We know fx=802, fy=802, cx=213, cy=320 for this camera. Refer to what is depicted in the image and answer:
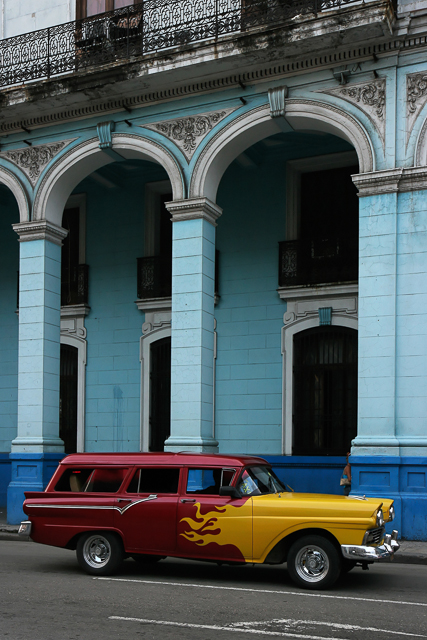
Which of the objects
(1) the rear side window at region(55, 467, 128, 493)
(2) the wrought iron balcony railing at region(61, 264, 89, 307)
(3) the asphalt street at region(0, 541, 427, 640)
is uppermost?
(2) the wrought iron balcony railing at region(61, 264, 89, 307)

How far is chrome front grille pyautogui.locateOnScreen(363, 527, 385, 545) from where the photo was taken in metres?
8.95

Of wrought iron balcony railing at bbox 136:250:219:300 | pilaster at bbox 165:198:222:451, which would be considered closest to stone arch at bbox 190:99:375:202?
pilaster at bbox 165:198:222:451

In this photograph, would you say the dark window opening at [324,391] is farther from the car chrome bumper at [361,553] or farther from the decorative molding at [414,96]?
the car chrome bumper at [361,553]

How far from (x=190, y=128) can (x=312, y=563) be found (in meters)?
9.50

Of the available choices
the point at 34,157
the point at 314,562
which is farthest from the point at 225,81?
the point at 314,562

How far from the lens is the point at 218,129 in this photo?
1551 centimetres

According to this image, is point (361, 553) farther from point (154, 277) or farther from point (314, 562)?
point (154, 277)

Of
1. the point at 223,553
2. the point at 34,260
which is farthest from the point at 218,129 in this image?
the point at 223,553

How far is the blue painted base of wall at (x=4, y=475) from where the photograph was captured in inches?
789

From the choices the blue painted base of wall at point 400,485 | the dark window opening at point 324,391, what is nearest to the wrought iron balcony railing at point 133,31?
the dark window opening at point 324,391

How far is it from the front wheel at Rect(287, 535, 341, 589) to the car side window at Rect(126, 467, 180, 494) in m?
1.73

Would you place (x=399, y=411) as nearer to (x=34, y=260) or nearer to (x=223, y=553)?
(x=223, y=553)

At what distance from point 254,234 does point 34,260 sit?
4.99m

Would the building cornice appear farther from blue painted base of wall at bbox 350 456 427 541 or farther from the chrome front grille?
the chrome front grille
